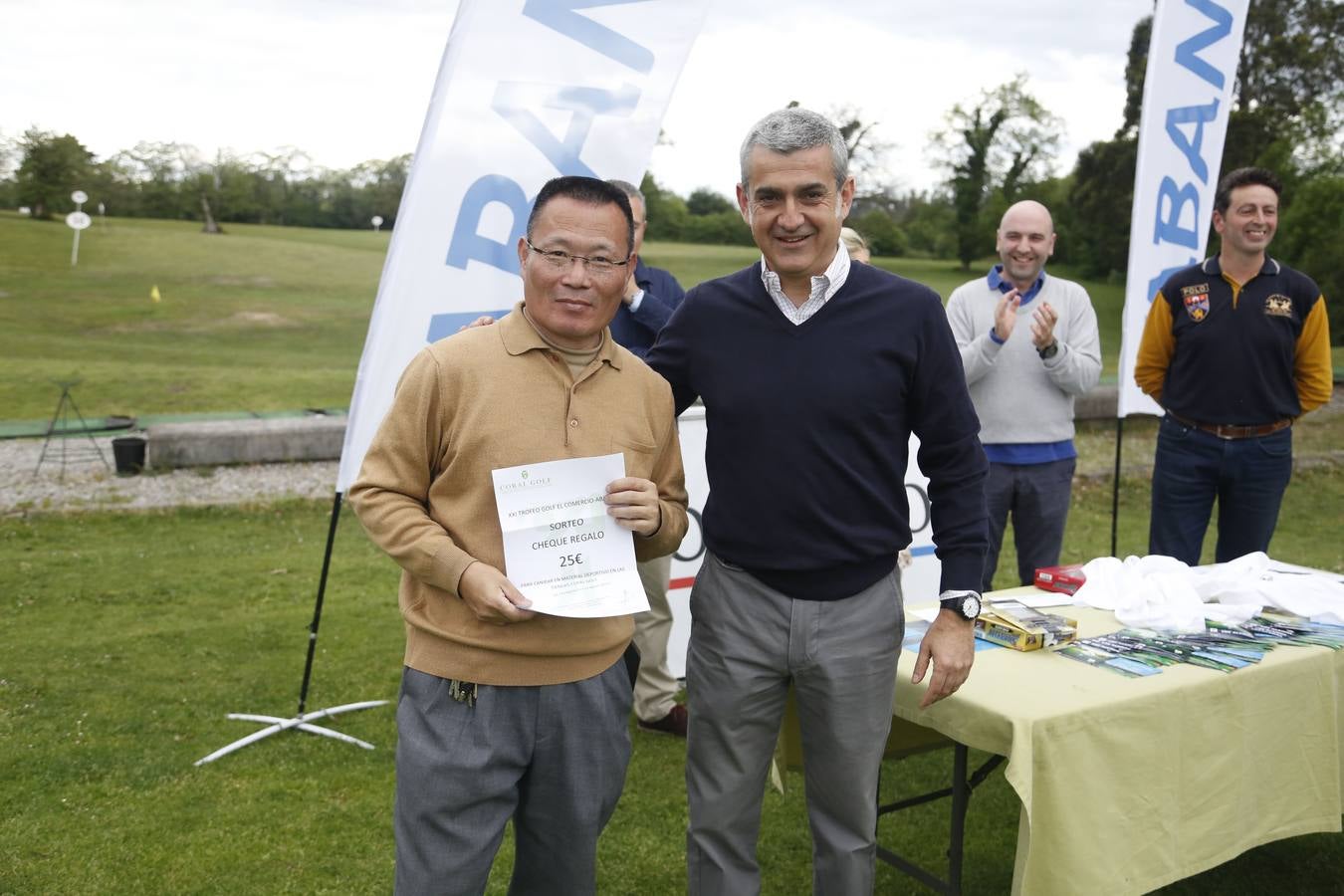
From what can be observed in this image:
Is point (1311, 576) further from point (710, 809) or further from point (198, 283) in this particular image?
point (198, 283)

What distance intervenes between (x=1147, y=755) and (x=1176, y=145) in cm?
398

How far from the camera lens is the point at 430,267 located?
3395 mm

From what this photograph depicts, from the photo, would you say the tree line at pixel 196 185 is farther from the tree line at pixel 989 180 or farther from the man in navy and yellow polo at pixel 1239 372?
the man in navy and yellow polo at pixel 1239 372

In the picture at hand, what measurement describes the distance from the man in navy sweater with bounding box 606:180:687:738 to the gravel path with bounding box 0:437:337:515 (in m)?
4.97

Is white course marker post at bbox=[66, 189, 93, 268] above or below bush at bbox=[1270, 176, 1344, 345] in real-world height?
below

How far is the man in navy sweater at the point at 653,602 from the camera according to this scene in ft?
12.1

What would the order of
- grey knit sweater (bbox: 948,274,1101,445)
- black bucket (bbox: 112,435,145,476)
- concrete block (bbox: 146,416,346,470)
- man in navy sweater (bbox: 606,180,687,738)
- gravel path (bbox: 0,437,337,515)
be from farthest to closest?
concrete block (bbox: 146,416,346,470) → black bucket (bbox: 112,435,145,476) → gravel path (bbox: 0,437,337,515) → grey knit sweater (bbox: 948,274,1101,445) → man in navy sweater (bbox: 606,180,687,738)

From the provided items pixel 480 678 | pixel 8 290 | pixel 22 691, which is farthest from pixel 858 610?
pixel 8 290

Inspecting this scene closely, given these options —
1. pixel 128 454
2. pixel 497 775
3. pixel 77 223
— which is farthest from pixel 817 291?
pixel 77 223

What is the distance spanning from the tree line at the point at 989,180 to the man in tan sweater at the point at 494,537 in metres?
14.8

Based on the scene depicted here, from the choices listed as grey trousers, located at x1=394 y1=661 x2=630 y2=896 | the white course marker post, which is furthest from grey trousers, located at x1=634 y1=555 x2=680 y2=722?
the white course marker post

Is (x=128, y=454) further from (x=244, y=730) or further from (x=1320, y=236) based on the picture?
(x=1320, y=236)

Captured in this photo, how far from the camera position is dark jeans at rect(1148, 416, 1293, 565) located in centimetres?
409

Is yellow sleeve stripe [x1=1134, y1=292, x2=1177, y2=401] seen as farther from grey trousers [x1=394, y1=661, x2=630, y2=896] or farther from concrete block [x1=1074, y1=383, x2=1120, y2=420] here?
concrete block [x1=1074, y1=383, x2=1120, y2=420]
